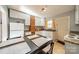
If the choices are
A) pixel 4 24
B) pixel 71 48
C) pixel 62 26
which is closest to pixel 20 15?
pixel 4 24

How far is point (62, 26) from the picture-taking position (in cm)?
104

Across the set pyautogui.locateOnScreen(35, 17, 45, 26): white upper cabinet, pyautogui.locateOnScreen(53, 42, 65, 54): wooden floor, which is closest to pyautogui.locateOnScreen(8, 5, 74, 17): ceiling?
pyautogui.locateOnScreen(35, 17, 45, 26): white upper cabinet

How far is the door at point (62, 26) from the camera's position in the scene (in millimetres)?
1002

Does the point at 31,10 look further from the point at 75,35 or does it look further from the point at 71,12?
the point at 75,35

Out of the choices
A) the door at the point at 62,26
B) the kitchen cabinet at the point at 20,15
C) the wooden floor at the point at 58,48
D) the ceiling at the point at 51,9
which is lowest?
the wooden floor at the point at 58,48

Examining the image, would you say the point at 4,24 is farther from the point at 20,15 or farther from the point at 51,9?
the point at 51,9

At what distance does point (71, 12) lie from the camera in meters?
0.98

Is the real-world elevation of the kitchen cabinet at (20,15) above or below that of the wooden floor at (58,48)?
above

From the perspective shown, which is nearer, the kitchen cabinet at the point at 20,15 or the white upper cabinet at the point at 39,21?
the kitchen cabinet at the point at 20,15

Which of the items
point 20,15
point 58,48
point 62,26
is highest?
point 20,15

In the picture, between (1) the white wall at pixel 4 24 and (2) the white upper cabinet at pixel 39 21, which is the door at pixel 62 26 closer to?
(2) the white upper cabinet at pixel 39 21

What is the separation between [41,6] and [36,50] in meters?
0.53

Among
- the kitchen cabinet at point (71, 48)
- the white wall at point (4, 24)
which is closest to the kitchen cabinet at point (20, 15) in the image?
the white wall at point (4, 24)
